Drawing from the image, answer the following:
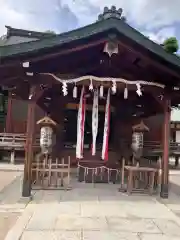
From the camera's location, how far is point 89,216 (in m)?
5.34

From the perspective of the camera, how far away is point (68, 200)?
6.55 m

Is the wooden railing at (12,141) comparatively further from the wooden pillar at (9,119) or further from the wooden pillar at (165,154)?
the wooden pillar at (165,154)

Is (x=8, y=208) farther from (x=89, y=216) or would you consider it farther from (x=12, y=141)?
(x=12, y=141)

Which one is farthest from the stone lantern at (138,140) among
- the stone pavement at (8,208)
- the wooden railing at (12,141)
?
the wooden railing at (12,141)

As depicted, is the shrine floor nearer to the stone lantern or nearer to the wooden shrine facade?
the wooden shrine facade

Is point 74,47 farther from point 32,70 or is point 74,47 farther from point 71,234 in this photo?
point 71,234

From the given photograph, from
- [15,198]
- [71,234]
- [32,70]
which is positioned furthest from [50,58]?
[71,234]

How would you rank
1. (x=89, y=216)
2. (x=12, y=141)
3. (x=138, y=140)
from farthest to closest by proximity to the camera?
(x=12, y=141)
(x=138, y=140)
(x=89, y=216)

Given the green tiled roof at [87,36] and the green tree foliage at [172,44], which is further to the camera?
the green tree foliage at [172,44]

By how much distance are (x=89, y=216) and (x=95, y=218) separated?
0.54ft

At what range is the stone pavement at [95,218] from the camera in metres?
4.36

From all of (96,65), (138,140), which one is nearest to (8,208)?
(96,65)

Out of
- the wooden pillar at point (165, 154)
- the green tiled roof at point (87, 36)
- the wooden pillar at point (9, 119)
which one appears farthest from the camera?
the wooden pillar at point (9, 119)

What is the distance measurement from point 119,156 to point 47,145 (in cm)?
326
